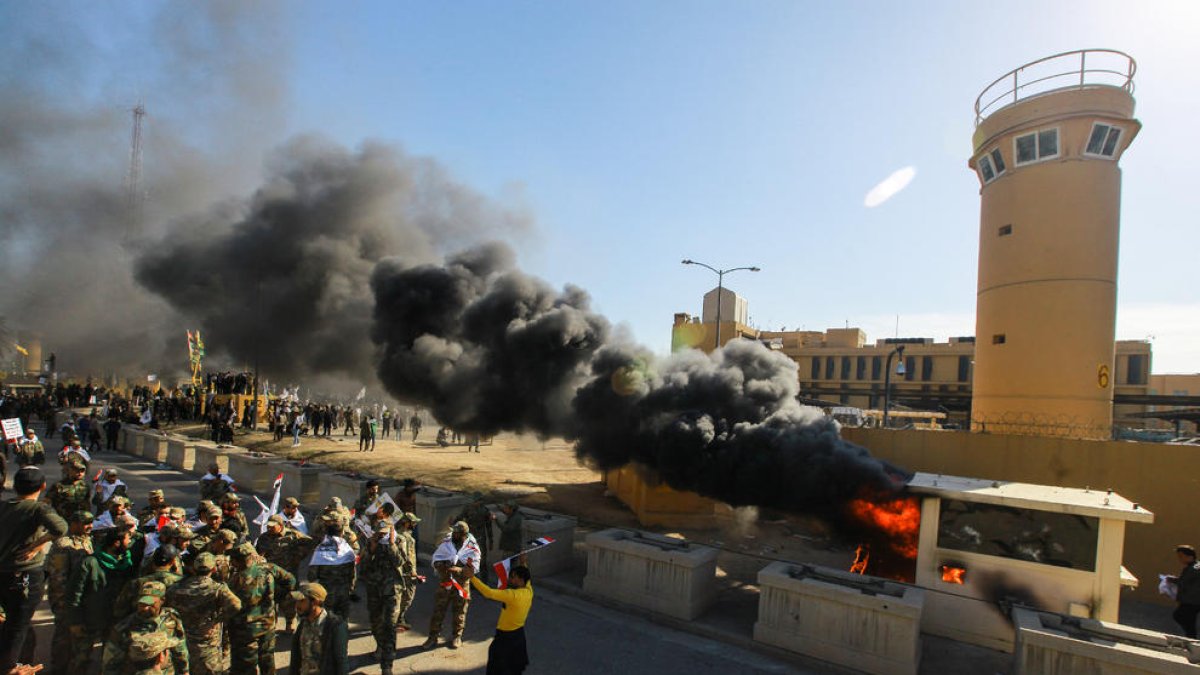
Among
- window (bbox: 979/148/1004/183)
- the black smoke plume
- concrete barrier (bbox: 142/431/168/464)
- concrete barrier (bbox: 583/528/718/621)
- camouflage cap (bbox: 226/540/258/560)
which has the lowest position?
concrete barrier (bbox: 142/431/168/464)

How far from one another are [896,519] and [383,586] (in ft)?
21.4

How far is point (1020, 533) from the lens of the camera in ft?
22.9

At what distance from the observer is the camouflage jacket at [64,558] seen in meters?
5.37

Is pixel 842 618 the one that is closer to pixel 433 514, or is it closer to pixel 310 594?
pixel 310 594

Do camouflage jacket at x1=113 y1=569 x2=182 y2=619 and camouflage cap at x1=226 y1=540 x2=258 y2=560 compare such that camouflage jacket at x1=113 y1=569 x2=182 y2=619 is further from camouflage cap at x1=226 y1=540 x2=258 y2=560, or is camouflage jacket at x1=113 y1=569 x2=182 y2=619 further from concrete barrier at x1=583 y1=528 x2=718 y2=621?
concrete barrier at x1=583 y1=528 x2=718 y2=621

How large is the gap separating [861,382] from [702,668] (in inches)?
1360

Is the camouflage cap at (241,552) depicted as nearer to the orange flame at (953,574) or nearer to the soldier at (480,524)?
the soldier at (480,524)

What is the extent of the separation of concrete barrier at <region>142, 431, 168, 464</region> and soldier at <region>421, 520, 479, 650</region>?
17038 millimetres

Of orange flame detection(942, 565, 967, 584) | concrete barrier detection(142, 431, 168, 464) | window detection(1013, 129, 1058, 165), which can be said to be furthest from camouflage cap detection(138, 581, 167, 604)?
window detection(1013, 129, 1058, 165)

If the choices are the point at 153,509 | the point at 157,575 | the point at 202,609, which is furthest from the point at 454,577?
the point at 153,509

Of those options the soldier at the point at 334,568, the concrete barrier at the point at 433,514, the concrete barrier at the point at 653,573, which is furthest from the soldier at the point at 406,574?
the concrete barrier at the point at 433,514

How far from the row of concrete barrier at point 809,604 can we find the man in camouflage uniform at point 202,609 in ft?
15.7

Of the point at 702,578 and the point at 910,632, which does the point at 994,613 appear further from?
the point at 702,578

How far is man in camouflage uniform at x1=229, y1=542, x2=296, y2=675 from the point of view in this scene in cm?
500
